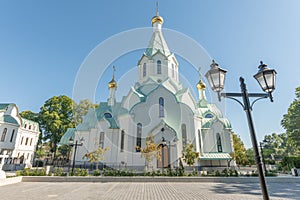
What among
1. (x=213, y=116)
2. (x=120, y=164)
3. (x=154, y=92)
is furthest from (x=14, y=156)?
(x=213, y=116)

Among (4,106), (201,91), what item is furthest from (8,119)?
(201,91)

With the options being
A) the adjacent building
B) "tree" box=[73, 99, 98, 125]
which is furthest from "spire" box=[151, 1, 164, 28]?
the adjacent building

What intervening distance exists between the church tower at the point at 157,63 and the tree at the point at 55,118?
19.0m

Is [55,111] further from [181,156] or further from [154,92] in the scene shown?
[181,156]

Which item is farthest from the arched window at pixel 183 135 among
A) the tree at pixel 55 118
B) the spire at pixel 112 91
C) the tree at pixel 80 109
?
the tree at pixel 80 109

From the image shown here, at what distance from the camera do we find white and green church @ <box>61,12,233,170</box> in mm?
17219

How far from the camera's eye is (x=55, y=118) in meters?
31.0

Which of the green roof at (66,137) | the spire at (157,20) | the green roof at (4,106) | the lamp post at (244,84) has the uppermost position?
the spire at (157,20)

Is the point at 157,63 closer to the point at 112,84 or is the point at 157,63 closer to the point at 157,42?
the point at 157,42

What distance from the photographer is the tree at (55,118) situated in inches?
1206

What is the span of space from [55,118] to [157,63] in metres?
22.6

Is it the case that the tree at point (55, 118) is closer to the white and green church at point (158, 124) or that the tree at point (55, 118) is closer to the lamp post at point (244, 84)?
the white and green church at point (158, 124)

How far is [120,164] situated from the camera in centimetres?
1770

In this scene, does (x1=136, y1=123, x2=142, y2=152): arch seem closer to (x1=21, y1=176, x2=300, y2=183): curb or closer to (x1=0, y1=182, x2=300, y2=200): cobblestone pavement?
(x1=21, y1=176, x2=300, y2=183): curb
